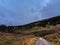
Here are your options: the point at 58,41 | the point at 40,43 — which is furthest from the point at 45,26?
the point at 40,43

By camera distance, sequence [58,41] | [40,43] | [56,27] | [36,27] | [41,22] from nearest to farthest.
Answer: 1. [40,43]
2. [58,41]
3. [56,27]
4. [36,27]
5. [41,22]

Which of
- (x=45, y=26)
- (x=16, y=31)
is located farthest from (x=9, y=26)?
(x=45, y=26)

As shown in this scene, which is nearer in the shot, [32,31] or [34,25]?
[32,31]

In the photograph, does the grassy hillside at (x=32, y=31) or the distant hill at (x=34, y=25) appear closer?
the grassy hillside at (x=32, y=31)

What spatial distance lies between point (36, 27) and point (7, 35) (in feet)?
18.7

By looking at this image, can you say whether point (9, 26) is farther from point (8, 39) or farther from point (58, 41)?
point (58, 41)

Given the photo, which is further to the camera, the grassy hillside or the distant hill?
the distant hill

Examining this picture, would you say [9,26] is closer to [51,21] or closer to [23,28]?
[23,28]

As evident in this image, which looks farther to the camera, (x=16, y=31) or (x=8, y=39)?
(x=16, y=31)

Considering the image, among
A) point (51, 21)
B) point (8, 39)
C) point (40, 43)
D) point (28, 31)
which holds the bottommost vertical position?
point (40, 43)

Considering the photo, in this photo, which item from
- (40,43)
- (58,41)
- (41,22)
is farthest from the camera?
(41,22)

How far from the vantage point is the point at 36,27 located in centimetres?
2766

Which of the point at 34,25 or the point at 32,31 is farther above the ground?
the point at 34,25

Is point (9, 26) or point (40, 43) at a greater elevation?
point (9, 26)
